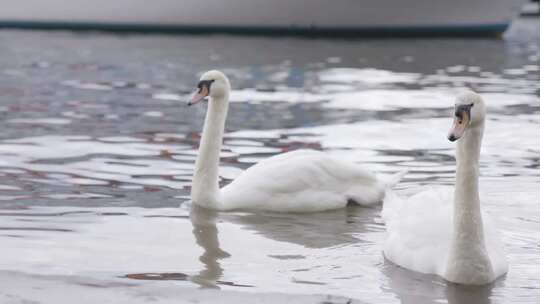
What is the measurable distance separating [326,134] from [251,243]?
20.8 feet

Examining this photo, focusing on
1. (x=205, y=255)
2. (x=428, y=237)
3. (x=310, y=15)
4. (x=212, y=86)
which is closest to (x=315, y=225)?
(x=205, y=255)

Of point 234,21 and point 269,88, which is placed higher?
point 234,21

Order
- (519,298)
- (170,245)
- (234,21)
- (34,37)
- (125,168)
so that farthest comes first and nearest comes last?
(234,21)
(34,37)
(125,168)
(170,245)
(519,298)

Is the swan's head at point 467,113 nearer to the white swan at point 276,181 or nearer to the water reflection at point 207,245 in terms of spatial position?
the water reflection at point 207,245

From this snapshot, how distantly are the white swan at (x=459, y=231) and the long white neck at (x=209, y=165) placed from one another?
2.18 metres

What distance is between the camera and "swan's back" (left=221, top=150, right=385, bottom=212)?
9.82m

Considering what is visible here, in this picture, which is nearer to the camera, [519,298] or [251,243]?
[519,298]

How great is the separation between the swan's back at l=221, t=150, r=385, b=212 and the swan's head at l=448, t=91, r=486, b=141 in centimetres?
277

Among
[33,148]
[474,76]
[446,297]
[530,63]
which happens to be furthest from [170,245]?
[530,63]

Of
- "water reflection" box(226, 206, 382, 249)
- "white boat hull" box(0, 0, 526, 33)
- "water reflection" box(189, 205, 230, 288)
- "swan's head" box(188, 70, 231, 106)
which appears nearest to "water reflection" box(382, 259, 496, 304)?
"water reflection" box(189, 205, 230, 288)

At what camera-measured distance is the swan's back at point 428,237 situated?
756 cm

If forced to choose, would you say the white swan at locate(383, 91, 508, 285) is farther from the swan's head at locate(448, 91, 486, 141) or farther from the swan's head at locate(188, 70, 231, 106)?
the swan's head at locate(188, 70, 231, 106)

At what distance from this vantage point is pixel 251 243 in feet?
28.4

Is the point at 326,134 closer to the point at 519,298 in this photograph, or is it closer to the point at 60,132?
the point at 60,132
